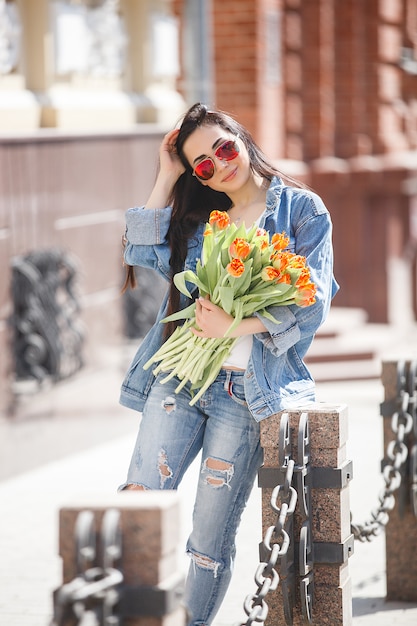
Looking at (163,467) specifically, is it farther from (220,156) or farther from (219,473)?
(220,156)

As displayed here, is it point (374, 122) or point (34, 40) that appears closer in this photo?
point (34, 40)

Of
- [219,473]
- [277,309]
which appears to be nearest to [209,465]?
[219,473]

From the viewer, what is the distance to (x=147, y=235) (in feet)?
14.7

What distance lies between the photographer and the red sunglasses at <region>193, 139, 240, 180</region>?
4.29 m

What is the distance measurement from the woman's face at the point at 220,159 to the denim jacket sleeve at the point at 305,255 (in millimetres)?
162

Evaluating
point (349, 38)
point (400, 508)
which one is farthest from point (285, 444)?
point (349, 38)

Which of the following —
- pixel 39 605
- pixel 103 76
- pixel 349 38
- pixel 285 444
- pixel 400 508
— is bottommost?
pixel 39 605

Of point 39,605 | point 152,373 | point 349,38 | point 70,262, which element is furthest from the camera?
point 349,38

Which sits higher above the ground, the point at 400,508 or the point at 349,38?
the point at 349,38

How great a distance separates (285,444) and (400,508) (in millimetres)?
1753

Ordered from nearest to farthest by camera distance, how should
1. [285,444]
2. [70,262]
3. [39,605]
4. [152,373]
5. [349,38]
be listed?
1. [285,444]
2. [152,373]
3. [39,605]
4. [70,262]
5. [349,38]

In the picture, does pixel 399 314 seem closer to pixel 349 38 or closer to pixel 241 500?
pixel 349 38

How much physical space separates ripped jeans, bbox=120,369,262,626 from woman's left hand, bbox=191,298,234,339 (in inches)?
6.3

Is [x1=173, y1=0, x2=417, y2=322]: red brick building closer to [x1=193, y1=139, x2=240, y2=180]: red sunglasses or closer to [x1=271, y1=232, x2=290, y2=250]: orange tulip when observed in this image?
[x1=193, y1=139, x2=240, y2=180]: red sunglasses
